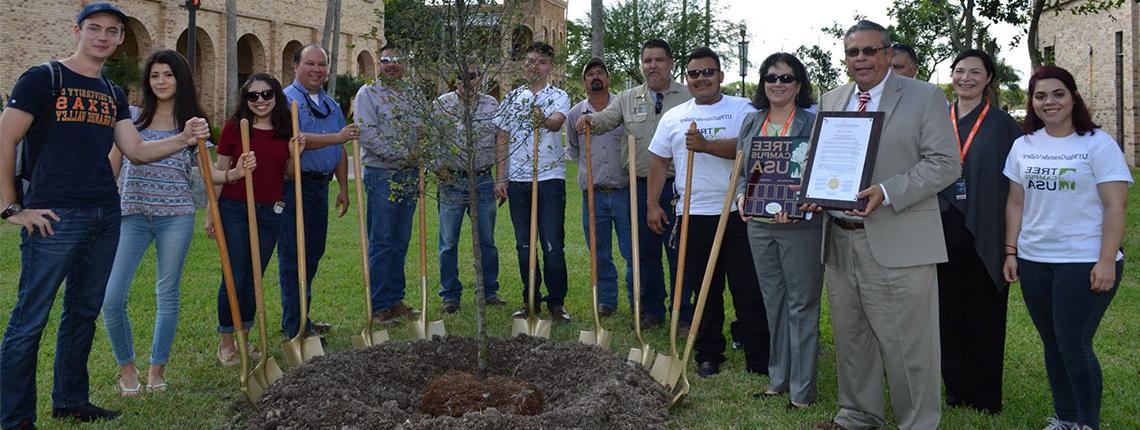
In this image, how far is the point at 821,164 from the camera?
430 cm

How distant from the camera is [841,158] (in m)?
4.23

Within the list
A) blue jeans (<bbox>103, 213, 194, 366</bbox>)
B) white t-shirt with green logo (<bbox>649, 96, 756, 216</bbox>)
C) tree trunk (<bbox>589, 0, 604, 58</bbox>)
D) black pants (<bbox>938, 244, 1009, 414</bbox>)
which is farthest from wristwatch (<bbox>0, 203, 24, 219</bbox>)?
tree trunk (<bbox>589, 0, 604, 58</bbox>)

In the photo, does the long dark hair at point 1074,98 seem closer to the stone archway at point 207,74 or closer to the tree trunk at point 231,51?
the tree trunk at point 231,51

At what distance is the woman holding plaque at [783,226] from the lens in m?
4.84

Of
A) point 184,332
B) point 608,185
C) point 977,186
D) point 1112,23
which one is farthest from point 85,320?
point 1112,23

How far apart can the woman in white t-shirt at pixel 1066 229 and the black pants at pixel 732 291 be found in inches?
65.1

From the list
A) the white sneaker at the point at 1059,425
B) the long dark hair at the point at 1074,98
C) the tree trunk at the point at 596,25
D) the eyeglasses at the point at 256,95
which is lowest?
the white sneaker at the point at 1059,425

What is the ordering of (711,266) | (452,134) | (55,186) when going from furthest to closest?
(452,134)
(711,266)
(55,186)

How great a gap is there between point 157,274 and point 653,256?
3.62 metres

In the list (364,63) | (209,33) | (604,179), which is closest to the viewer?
(604,179)

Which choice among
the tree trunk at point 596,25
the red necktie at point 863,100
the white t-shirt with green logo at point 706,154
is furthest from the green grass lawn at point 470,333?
the tree trunk at point 596,25

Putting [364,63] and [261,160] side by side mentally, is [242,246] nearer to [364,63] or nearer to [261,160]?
[261,160]

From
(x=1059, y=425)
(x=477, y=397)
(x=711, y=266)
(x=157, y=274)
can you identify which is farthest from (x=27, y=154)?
(x=1059, y=425)

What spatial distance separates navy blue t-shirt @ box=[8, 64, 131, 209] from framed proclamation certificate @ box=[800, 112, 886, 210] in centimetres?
363
